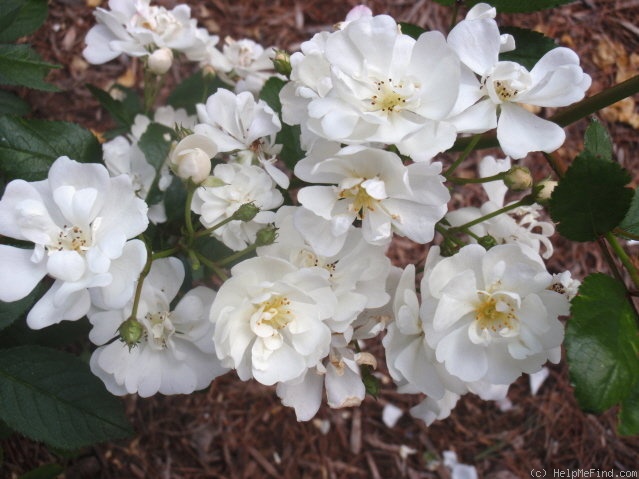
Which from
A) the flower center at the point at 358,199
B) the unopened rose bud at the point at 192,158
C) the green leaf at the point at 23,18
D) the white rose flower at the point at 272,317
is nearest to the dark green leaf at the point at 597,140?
the flower center at the point at 358,199

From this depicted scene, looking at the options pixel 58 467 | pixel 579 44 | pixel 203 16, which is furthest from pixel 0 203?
pixel 579 44

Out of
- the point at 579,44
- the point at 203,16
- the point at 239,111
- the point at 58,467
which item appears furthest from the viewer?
the point at 579,44

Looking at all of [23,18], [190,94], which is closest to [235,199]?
[23,18]

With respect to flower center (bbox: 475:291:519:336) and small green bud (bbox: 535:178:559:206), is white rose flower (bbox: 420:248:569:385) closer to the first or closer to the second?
flower center (bbox: 475:291:519:336)

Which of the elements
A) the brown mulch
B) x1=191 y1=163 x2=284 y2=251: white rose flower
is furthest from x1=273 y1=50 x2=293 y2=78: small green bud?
the brown mulch

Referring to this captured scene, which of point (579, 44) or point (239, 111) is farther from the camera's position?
point (579, 44)

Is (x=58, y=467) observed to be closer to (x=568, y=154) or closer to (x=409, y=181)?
(x=409, y=181)
